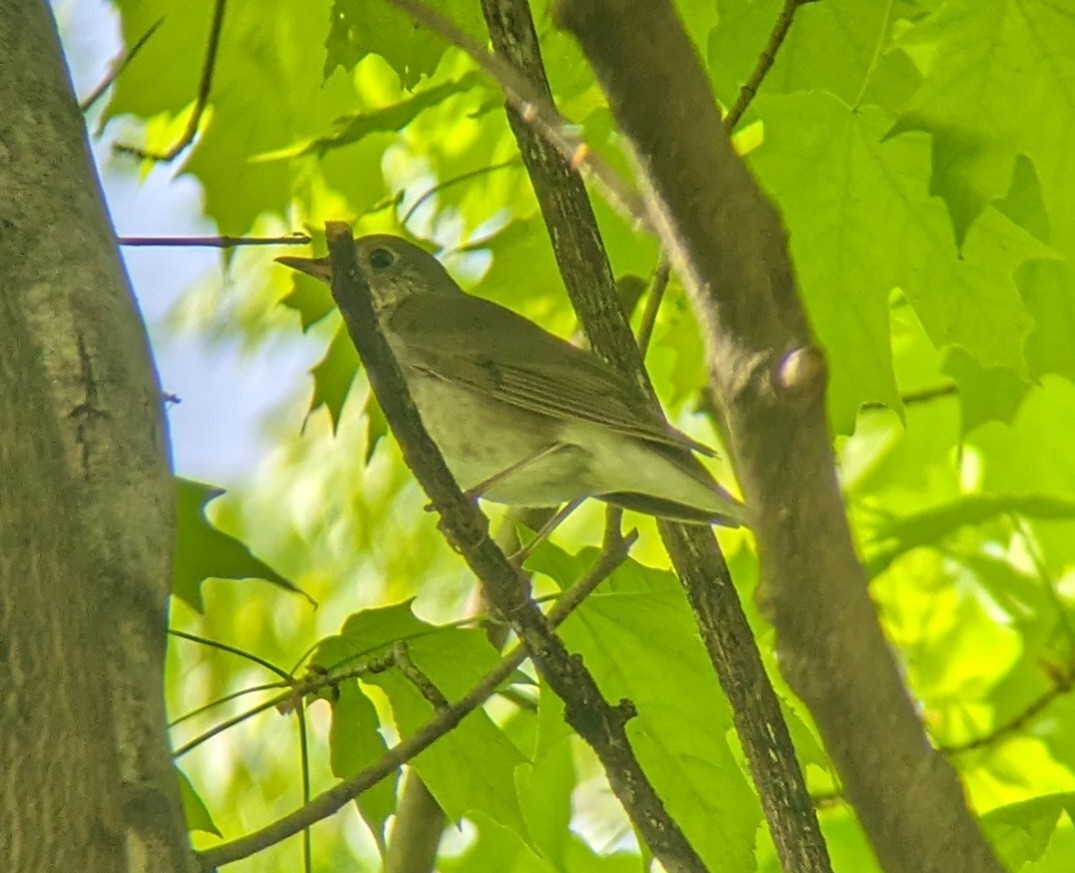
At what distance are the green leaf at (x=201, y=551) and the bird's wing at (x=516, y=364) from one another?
0.54m

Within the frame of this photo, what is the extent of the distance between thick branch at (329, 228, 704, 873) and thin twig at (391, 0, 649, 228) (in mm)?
239

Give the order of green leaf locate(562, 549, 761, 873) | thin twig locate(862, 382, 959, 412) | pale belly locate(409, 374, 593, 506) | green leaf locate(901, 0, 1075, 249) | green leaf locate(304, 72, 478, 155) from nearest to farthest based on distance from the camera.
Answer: green leaf locate(901, 0, 1075, 249) < green leaf locate(562, 549, 761, 873) < green leaf locate(304, 72, 478, 155) < pale belly locate(409, 374, 593, 506) < thin twig locate(862, 382, 959, 412)

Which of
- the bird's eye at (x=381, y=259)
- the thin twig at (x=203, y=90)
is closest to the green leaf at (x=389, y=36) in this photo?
the thin twig at (x=203, y=90)

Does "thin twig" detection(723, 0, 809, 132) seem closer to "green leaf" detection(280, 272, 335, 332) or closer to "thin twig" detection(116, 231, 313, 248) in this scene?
"thin twig" detection(116, 231, 313, 248)

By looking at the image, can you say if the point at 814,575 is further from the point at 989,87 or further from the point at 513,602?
the point at 989,87

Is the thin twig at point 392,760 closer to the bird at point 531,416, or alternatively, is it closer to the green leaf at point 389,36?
the bird at point 531,416

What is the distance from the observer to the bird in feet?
6.92

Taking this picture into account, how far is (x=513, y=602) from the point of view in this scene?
4.88ft

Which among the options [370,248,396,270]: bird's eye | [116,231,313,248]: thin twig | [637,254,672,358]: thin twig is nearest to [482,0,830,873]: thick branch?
[637,254,672,358]: thin twig

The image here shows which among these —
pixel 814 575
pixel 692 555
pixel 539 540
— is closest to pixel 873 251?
pixel 692 555

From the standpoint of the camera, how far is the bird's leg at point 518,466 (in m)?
2.24

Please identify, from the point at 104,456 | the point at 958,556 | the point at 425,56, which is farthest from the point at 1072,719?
the point at 104,456

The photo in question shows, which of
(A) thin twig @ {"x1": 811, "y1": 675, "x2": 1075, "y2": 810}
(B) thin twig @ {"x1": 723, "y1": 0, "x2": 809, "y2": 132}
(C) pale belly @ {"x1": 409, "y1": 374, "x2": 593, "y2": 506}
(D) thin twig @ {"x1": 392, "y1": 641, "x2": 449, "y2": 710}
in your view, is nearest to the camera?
(D) thin twig @ {"x1": 392, "y1": 641, "x2": 449, "y2": 710}

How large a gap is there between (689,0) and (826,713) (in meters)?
1.50
